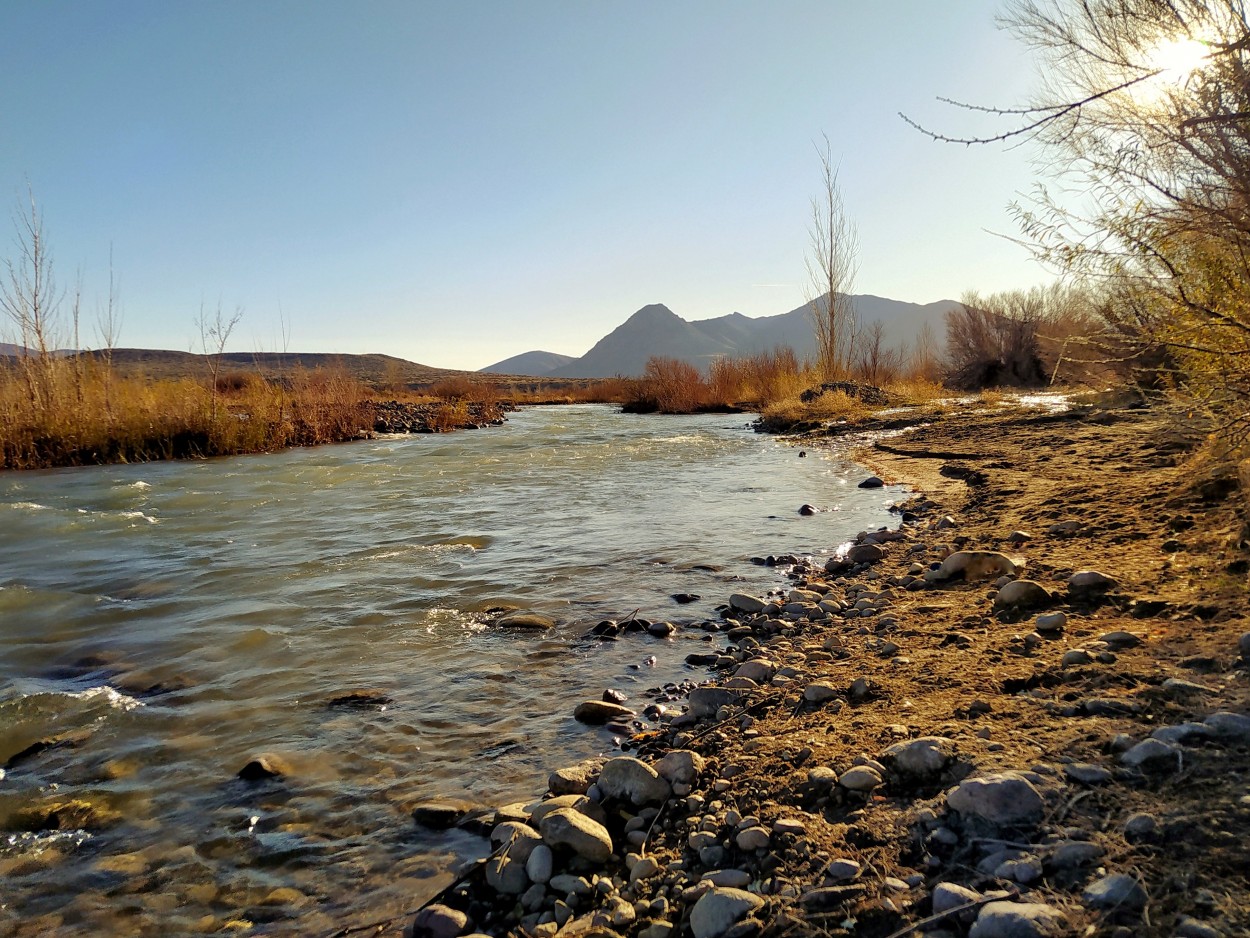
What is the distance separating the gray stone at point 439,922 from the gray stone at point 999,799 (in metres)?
1.17

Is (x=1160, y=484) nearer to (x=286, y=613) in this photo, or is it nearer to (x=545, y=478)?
(x=286, y=613)

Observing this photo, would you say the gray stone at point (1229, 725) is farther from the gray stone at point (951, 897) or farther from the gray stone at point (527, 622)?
the gray stone at point (527, 622)

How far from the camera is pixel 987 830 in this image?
1.48 m

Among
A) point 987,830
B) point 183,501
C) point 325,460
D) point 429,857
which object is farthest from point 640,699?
point 325,460

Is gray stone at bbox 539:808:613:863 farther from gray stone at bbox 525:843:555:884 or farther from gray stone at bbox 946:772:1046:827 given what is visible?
gray stone at bbox 946:772:1046:827

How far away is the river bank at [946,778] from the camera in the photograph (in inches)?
51.2

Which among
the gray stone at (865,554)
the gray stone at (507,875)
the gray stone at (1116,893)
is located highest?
the gray stone at (1116,893)

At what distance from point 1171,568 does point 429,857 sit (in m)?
3.07

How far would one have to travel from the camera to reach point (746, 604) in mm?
3906

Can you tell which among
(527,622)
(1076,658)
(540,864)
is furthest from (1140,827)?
(527,622)

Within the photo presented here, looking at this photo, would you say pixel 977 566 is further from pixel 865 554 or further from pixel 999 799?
pixel 999 799

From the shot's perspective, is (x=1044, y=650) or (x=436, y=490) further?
(x=436, y=490)

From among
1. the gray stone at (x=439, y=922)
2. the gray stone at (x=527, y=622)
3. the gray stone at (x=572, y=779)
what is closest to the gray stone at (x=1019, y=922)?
the gray stone at (x=439, y=922)

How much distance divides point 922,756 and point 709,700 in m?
1.00
